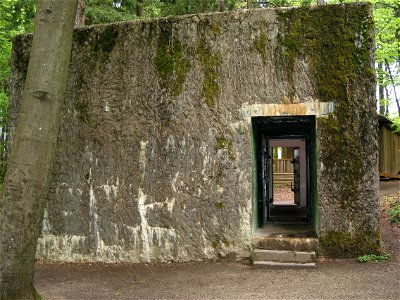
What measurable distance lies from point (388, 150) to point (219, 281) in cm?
1355

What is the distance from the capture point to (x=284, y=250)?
6453 millimetres

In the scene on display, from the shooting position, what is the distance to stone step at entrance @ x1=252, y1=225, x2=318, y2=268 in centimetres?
620

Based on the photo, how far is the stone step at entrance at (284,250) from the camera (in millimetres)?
6199

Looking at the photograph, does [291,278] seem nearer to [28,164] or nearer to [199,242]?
[199,242]

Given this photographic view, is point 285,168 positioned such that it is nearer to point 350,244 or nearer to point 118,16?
A: point 118,16

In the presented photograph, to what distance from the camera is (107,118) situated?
7.14 m

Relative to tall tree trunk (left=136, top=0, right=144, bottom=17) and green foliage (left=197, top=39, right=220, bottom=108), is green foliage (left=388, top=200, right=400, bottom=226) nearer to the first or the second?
green foliage (left=197, top=39, right=220, bottom=108)

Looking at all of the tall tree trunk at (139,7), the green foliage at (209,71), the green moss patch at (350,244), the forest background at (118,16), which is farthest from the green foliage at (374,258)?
the tall tree trunk at (139,7)

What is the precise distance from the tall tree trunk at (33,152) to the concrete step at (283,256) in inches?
134

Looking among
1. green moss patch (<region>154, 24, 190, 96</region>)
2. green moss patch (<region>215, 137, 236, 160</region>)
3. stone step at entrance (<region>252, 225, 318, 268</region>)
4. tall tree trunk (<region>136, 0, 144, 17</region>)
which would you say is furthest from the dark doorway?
tall tree trunk (<region>136, 0, 144, 17</region>)

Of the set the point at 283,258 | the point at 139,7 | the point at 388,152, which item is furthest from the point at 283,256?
the point at 388,152

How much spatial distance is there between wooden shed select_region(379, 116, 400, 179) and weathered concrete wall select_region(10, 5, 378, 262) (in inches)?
439

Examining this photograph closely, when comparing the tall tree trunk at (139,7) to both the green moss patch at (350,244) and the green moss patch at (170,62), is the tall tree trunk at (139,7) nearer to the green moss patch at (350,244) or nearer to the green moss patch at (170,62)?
the green moss patch at (170,62)

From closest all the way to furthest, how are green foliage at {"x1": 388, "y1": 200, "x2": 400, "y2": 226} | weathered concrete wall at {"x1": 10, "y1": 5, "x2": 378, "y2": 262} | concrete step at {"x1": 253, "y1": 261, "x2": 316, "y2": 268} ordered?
concrete step at {"x1": 253, "y1": 261, "x2": 316, "y2": 268}, weathered concrete wall at {"x1": 10, "y1": 5, "x2": 378, "y2": 262}, green foliage at {"x1": 388, "y1": 200, "x2": 400, "y2": 226}
